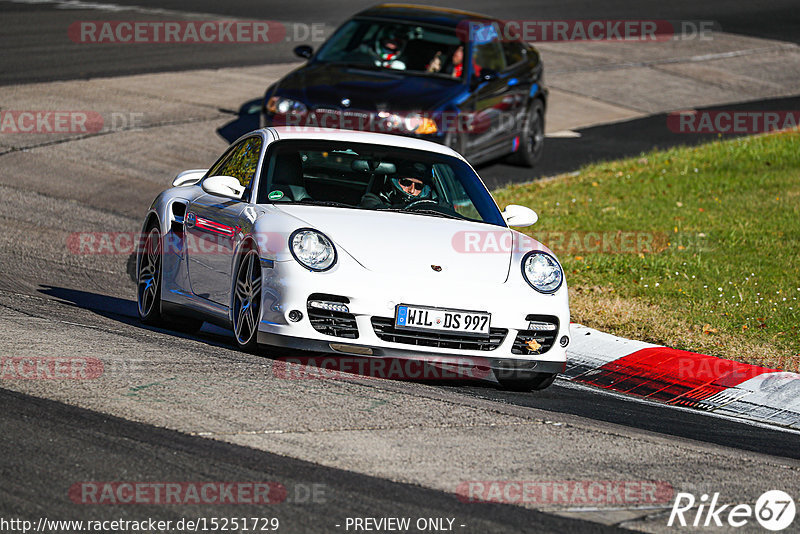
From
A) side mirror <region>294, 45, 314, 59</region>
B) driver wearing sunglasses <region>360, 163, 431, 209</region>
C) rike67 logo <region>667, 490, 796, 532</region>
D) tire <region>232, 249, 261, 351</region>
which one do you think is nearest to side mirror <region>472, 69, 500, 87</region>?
side mirror <region>294, 45, 314, 59</region>

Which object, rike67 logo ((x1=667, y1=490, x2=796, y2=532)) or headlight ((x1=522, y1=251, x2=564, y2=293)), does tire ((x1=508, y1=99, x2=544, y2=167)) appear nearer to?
headlight ((x1=522, y1=251, x2=564, y2=293))

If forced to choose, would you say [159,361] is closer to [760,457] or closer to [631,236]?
[760,457]

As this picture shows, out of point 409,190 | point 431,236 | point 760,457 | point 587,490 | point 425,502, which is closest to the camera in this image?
point 425,502

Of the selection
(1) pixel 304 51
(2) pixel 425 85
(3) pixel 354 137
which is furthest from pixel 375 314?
(1) pixel 304 51

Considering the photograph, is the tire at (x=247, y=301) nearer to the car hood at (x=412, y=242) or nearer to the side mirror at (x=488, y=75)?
the car hood at (x=412, y=242)

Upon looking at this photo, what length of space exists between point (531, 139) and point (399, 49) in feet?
8.19

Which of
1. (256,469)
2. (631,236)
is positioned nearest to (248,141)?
(256,469)

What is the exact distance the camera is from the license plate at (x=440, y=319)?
695cm

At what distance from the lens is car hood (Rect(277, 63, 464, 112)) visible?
13.5 metres

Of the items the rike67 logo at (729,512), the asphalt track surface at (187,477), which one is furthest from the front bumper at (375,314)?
the rike67 logo at (729,512)

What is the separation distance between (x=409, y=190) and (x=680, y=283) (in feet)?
12.0

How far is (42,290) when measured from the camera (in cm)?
941

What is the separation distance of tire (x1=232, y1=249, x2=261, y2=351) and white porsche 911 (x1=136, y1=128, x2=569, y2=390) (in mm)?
12

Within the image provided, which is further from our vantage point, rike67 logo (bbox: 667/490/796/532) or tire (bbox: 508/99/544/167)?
tire (bbox: 508/99/544/167)
